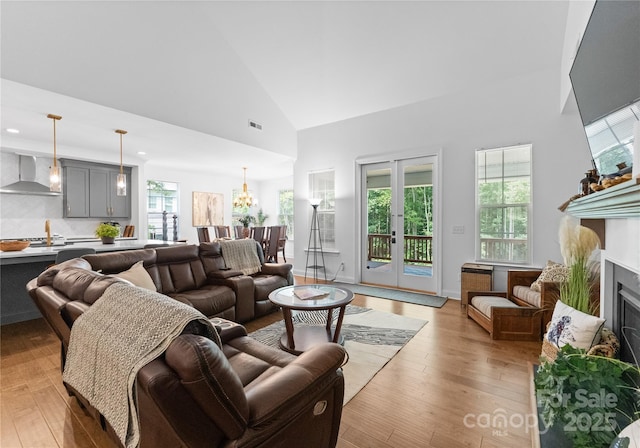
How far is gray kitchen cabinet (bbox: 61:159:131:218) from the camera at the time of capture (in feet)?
18.7

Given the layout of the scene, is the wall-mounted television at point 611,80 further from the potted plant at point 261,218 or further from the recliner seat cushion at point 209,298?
the potted plant at point 261,218

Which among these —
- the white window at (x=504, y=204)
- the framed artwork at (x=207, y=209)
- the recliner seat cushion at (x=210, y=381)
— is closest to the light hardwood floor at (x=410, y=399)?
the recliner seat cushion at (x=210, y=381)

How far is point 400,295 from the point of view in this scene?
4.63 m

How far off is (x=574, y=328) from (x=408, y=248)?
305cm

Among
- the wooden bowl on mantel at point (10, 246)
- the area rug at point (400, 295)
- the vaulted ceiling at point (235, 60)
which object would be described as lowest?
the area rug at point (400, 295)

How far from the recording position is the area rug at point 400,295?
4.25 metres

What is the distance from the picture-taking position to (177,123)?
169 inches

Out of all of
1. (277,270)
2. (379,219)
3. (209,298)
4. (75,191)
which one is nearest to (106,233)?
(75,191)

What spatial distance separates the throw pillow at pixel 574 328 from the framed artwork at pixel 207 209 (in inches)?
315

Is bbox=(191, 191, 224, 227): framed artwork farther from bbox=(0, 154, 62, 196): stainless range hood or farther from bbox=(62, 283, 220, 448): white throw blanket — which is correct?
bbox=(62, 283, 220, 448): white throw blanket

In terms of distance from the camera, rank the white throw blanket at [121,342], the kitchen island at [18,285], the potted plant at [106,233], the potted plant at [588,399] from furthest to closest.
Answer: the potted plant at [106,233] < the kitchen island at [18,285] < the potted plant at [588,399] < the white throw blanket at [121,342]

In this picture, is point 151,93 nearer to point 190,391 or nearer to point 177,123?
point 177,123

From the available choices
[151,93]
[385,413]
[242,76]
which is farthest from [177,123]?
[385,413]

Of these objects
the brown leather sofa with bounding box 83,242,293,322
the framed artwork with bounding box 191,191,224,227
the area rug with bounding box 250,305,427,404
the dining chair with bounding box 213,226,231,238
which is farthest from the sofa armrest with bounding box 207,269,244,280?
the framed artwork with bounding box 191,191,224,227
